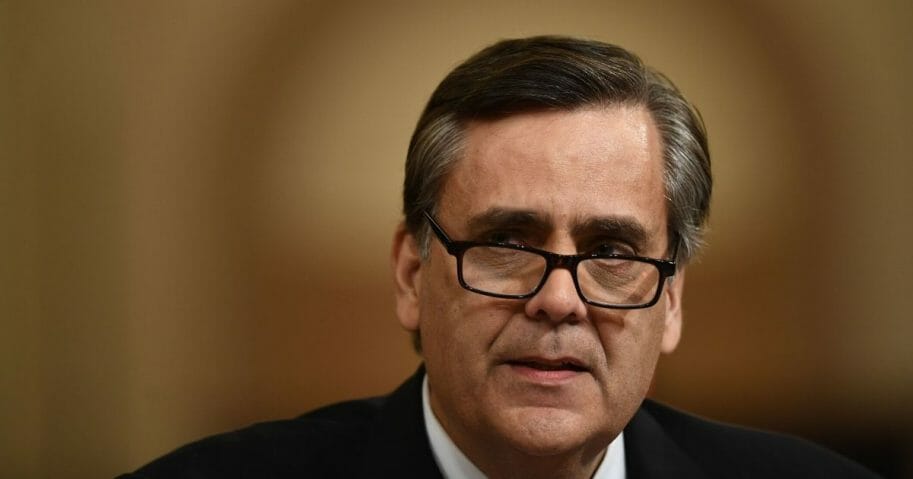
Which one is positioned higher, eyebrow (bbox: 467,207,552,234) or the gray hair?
the gray hair

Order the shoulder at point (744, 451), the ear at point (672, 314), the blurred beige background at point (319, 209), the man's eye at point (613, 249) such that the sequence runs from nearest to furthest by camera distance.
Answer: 1. the man's eye at point (613, 249)
2. the ear at point (672, 314)
3. the shoulder at point (744, 451)
4. the blurred beige background at point (319, 209)

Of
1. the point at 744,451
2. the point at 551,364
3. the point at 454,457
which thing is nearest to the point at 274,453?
the point at 454,457

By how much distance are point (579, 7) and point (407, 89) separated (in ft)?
1.82

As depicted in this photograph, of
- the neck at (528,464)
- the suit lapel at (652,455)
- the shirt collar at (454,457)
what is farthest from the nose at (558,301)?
the suit lapel at (652,455)

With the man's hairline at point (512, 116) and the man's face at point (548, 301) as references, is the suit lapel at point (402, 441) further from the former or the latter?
the man's hairline at point (512, 116)

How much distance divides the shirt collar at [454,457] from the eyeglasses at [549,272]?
0.36m

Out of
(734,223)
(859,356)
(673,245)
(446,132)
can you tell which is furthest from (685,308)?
(446,132)

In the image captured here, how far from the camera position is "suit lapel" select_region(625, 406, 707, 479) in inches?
88.8

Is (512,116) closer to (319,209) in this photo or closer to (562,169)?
(562,169)

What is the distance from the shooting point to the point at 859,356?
3.53 metres

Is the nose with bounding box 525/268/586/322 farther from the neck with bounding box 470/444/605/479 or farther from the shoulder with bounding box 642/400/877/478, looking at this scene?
the shoulder with bounding box 642/400/877/478

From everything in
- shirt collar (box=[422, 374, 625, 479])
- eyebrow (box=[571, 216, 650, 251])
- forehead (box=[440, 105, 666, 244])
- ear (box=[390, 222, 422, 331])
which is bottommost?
shirt collar (box=[422, 374, 625, 479])

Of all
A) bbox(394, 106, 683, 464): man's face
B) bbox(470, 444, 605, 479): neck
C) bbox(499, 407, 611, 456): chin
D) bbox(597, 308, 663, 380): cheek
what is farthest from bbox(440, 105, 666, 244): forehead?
bbox(470, 444, 605, 479): neck

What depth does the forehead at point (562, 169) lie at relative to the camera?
1.92m
